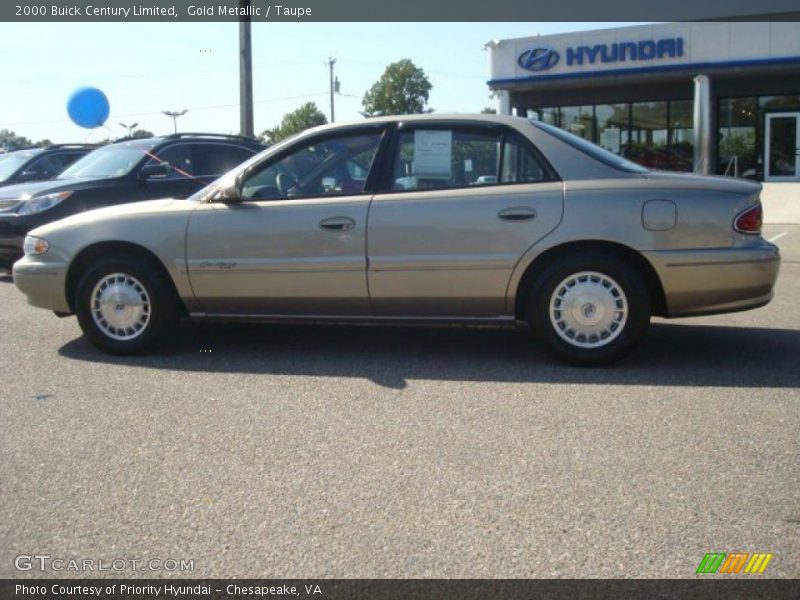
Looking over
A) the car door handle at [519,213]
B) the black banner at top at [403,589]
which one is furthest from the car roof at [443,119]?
the black banner at top at [403,589]

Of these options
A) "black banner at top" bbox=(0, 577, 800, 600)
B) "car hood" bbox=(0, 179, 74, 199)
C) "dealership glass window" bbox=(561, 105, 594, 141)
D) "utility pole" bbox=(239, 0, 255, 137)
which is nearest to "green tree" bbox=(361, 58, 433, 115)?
"dealership glass window" bbox=(561, 105, 594, 141)

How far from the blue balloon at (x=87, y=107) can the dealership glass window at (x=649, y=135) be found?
1754 centimetres

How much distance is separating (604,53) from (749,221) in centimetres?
2220

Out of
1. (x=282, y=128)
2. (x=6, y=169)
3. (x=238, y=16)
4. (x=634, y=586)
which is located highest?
(x=282, y=128)

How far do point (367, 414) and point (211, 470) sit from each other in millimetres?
1066

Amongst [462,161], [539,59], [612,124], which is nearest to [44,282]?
[462,161]

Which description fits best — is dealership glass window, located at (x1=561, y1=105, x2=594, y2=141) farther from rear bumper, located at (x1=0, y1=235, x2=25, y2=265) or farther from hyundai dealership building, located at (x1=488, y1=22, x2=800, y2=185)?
rear bumper, located at (x1=0, y1=235, x2=25, y2=265)

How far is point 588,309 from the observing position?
18.6 ft

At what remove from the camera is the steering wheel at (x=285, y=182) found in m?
6.13

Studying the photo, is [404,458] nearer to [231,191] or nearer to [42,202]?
[231,191]

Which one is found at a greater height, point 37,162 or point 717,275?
point 37,162

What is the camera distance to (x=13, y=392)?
17.6 ft

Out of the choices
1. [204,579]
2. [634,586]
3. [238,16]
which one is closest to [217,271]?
[204,579]

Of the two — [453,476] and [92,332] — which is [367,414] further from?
[92,332]
